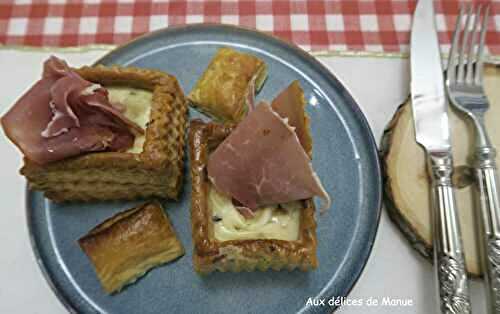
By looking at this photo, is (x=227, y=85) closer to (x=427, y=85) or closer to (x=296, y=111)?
(x=296, y=111)

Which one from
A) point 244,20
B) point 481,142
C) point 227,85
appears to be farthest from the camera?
point 244,20

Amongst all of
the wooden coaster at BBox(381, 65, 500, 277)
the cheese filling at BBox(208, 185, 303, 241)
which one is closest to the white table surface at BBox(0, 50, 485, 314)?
the wooden coaster at BBox(381, 65, 500, 277)

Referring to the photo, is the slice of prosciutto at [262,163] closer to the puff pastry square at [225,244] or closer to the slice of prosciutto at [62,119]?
the puff pastry square at [225,244]

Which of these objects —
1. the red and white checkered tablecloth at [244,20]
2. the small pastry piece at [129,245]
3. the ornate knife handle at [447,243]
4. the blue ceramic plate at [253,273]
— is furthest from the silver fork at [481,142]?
the small pastry piece at [129,245]

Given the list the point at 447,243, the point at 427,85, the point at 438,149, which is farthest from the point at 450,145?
the point at 447,243

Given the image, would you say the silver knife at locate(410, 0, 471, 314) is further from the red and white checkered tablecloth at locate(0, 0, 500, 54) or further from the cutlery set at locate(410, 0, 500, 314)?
the red and white checkered tablecloth at locate(0, 0, 500, 54)

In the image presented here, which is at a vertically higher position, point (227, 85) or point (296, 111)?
point (227, 85)

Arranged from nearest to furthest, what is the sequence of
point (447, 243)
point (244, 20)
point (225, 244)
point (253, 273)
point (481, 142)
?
point (225, 244)
point (447, 243)
point (253, 273)
point (481, 142)
point (244, 20)
